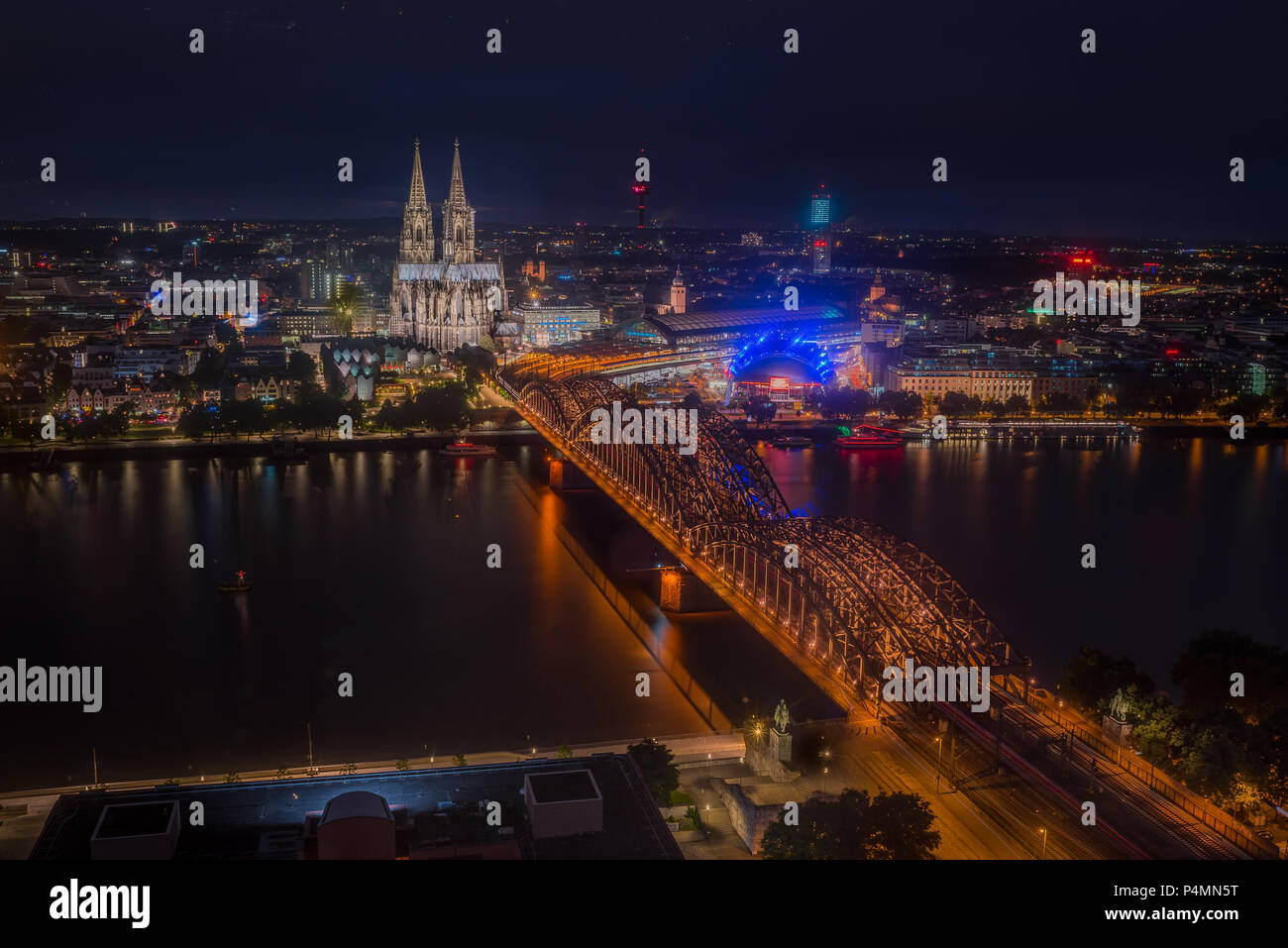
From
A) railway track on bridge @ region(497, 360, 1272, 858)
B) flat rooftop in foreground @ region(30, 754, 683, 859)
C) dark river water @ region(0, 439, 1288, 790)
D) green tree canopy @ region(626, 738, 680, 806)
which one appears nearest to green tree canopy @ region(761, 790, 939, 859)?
flat rooftop in foreground @ region(30, 754, 683, 859)

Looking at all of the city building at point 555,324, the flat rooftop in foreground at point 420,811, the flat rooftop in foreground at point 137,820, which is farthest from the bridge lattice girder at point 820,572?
the city building at point 555,324

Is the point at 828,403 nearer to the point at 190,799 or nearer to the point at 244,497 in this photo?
the point at 244,497

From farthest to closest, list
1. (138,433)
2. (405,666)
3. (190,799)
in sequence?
(138,433) < (405,666) < (190,799)

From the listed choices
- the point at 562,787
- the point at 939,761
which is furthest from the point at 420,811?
the point at 939,761

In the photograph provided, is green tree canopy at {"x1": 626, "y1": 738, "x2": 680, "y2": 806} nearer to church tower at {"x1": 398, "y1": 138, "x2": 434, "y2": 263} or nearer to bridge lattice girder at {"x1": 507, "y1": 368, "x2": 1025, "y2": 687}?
bridge lattice girder at {"x1": 507, "y1": 368, "x2": 1025, "y2": 687}

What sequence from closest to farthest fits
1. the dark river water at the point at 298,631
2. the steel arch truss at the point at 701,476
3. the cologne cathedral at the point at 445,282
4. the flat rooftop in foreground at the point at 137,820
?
1. the flat rooftop in foreground at the point at 137,820
2. the dark river water at the point at 298,631
3. the steel arch truss at the point at 701,476
4. the cologne cathedral at the point at 445,282

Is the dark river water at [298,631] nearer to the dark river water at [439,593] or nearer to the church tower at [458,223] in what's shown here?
the dark river water at [439,593]

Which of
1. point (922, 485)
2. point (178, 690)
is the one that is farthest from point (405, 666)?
point (922, 485)

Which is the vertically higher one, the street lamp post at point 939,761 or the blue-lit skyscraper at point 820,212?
the blue-lit skyscraper at point 820,212
